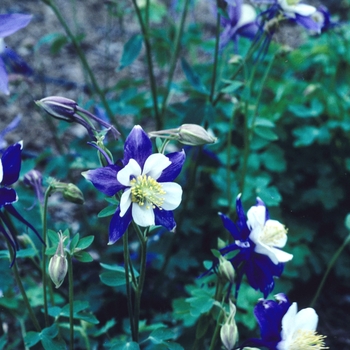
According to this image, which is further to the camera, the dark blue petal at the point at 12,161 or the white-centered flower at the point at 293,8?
the white-centered flower at the point at 293,8

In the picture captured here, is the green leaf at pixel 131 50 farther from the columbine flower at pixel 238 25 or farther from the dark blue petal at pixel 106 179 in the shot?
the dark blue petal at pixel 106 179

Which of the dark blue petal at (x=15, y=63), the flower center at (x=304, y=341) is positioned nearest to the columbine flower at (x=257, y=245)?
the flower center at (x=304, y=341)

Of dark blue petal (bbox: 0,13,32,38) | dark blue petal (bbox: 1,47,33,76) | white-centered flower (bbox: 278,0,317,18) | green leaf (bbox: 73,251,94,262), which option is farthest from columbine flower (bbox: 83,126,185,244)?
dark blue petal (bbox: 1,47,33,76)

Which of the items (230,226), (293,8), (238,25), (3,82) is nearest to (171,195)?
(230,226)

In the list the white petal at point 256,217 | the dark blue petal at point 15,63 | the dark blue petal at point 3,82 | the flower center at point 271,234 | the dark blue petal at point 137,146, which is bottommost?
the dark blue petal at point 15,63

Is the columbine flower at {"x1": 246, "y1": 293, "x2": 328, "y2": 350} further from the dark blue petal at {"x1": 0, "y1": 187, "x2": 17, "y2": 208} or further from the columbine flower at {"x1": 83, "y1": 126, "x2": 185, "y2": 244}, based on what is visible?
the dark blue petal at {"x1": 0, "y1": 187, "x2": 17, "y2": 208}

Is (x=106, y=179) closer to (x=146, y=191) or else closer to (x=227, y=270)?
(x=146, y=191)

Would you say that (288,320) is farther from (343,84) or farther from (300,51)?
(300,51)
